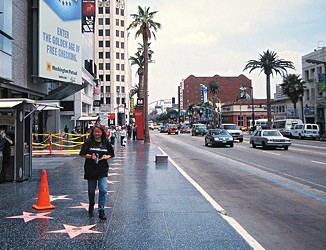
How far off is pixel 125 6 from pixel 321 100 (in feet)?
194

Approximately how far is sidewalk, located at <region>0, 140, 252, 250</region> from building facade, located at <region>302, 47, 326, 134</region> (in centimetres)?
5039

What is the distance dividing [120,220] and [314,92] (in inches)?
2249

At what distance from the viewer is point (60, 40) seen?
26.2m

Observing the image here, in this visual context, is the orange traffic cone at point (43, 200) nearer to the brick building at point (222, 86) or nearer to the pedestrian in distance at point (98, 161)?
the pedestrian in distance at point (98, 161)

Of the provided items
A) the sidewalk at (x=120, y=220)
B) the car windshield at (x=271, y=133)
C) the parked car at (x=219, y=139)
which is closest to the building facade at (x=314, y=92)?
the parked car at (x=219, y=139)

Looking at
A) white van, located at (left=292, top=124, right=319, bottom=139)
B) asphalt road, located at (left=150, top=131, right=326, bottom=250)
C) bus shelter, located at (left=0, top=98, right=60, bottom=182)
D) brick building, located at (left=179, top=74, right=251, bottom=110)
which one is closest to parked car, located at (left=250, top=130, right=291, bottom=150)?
asphalt road, located at (left=150, top=131, right=326, bottom=250)

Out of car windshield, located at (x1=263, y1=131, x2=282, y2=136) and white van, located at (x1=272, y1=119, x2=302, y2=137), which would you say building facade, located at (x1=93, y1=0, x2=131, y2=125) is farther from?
car windshield, located at (x1=263, y1=131, x2=282, y2=136)

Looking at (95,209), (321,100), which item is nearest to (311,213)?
(95,209)

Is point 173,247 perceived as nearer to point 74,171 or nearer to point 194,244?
point 194,244

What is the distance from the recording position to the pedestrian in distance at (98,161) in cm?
641

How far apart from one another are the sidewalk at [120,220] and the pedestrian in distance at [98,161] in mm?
478

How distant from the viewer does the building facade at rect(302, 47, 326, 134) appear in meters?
53.5

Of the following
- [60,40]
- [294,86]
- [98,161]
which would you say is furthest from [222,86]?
[98,161]

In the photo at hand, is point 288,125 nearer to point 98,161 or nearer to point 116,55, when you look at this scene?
point 98,161
